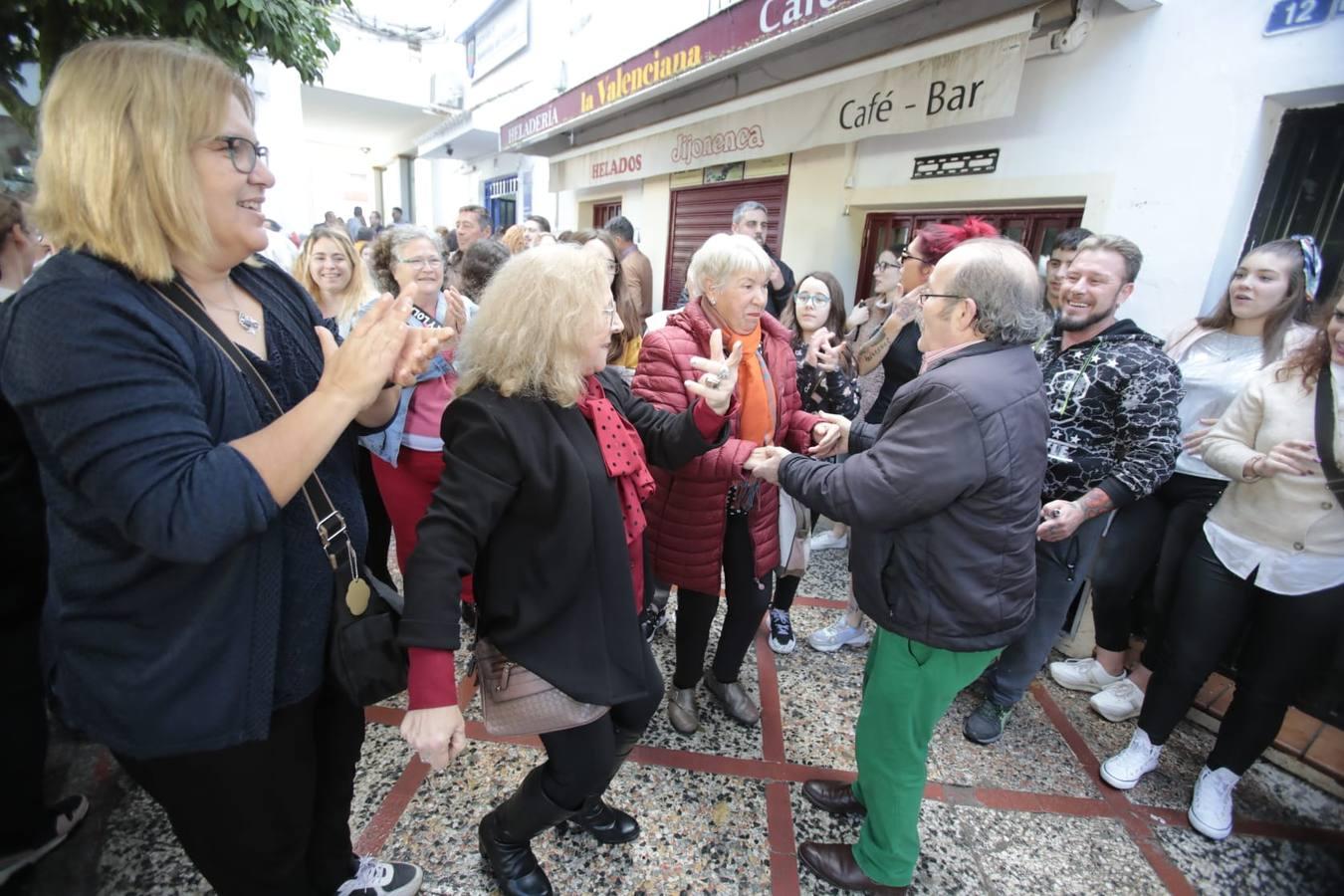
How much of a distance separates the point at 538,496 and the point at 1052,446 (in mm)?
2163

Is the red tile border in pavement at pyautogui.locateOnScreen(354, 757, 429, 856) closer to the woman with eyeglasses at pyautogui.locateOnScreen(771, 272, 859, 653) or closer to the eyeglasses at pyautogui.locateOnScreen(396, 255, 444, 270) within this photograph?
the woman with eyeglasses at pyautogui.locateOnScreen(771, 272, 859, 653)

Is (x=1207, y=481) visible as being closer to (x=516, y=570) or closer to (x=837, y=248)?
(x=516, y=570)

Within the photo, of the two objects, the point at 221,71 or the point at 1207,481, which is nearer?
the point at 221,71

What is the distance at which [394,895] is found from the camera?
1805 mm

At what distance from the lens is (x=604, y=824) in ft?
6.86

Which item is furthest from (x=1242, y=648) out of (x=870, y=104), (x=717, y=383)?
(x=870, y=104)

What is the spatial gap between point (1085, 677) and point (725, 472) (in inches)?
92.4

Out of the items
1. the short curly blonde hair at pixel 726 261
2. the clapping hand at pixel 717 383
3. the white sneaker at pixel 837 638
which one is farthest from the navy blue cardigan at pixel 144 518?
the white sneaker at pixel 837 638

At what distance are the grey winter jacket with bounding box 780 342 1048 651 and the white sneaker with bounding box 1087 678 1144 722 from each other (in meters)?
1.69

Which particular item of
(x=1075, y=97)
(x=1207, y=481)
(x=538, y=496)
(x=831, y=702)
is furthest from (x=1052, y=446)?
(x=1075, y=97)

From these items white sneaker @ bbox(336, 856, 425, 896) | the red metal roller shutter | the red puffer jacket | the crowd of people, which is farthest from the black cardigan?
the red metal roller shutter

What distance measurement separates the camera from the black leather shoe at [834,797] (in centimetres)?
226

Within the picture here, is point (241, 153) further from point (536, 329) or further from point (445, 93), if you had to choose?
point (445, 93)

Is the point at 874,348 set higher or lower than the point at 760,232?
lower
